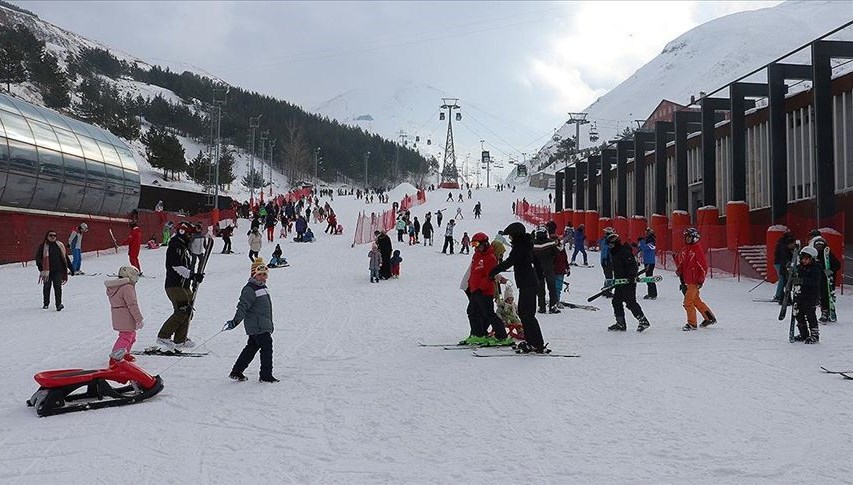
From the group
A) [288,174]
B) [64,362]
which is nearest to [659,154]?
[64,362]

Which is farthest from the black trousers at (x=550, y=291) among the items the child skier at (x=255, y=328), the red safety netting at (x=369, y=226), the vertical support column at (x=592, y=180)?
the vertical support column at (x=592, y=180)

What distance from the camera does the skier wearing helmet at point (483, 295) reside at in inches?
356

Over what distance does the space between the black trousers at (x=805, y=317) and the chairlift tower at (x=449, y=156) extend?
75019mm

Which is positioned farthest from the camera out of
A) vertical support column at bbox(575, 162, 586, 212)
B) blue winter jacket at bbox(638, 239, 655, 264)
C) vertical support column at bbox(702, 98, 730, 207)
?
vertical support column at bbox(575, 162, 586, 212)

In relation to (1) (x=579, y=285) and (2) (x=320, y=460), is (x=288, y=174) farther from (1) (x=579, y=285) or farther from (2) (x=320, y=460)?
(2) (x=320, y=460)

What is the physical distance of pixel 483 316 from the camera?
30.1 feet

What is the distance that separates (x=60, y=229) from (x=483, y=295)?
20674mm

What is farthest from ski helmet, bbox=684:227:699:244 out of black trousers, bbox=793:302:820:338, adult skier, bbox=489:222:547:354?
adult skier, bbox=489:222:547:354

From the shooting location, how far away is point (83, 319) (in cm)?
1150

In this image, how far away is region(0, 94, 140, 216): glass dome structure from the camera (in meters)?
22.6

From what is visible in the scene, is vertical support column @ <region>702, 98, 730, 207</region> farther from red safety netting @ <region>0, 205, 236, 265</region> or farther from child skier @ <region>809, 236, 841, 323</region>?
red safety netting @ <region>0, 205, 236, 265</region>

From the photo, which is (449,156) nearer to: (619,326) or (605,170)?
(605,170)

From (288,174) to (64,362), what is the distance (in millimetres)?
120398

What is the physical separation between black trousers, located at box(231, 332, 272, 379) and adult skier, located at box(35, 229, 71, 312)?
7105 mm
